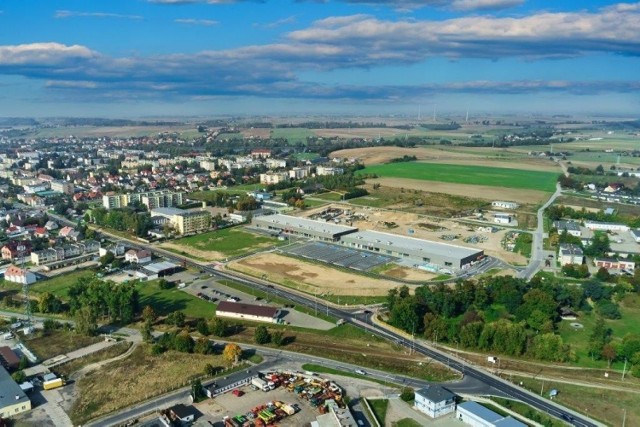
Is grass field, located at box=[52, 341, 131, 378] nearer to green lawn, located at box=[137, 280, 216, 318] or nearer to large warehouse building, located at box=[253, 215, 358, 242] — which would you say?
green lawn, located at box=[137, 280, 216, 318]

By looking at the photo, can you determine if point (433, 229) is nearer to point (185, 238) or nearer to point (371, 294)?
point (371, 294)

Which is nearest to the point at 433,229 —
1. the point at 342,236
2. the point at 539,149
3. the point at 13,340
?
the point at 342,236

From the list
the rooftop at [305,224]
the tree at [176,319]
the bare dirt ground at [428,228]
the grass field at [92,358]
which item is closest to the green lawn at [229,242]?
the rooftop at [305,224]

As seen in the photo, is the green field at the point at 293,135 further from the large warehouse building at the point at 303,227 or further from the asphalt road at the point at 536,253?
the asphalt road at the point at 536,253

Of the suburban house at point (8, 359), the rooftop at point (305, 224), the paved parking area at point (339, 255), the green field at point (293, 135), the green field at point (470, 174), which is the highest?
the green field at point (293, 135)

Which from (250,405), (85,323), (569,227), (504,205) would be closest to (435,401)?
(250,405)

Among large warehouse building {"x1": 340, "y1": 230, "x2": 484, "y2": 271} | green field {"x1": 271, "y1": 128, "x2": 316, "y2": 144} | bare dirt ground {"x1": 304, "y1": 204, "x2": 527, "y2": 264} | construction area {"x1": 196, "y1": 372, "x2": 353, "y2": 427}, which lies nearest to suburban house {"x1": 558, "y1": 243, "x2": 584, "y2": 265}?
→ bare dirt ground {"x1": 304, "y1": 204, "x2": 527, "y2": 264}
